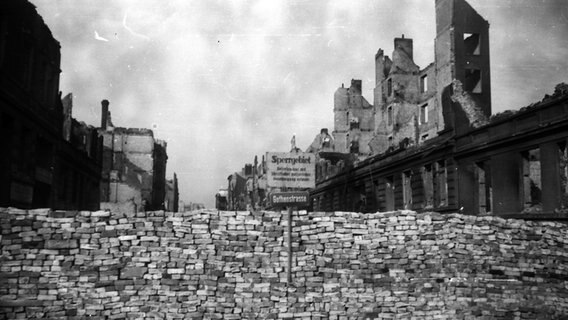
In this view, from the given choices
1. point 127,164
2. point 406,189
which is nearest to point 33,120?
point 406,189

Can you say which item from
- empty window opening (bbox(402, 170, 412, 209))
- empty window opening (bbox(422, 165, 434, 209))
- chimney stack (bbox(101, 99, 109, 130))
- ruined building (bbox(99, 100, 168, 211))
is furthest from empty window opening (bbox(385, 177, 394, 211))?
chimney stack (bbox(101, 99, 109, 130))

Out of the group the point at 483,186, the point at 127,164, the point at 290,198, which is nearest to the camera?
the point at 290,198

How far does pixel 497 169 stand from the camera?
18234mm

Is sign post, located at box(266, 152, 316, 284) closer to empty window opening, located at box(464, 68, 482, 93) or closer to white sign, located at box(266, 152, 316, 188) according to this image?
white sign, located at box(266, 152, 316, 188)

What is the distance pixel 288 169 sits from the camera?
1038 centimetres

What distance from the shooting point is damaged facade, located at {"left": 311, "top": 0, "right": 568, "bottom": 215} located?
16.2 m

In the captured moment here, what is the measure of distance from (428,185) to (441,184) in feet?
3.68

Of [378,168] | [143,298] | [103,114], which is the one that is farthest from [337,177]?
[103,114]

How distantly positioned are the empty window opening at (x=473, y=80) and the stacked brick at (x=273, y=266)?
20.3 m

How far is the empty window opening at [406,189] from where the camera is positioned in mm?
25095

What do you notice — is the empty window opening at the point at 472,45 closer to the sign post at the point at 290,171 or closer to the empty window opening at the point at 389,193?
the empty window opening at the point at 389,193

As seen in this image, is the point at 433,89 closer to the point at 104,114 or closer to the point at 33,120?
the point at 33,120

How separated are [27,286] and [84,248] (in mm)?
1292

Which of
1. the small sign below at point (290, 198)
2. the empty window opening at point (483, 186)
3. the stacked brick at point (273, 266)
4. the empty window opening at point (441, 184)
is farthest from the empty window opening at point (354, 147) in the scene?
the small sign below at point (290, 198)
